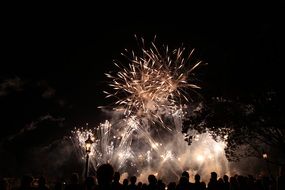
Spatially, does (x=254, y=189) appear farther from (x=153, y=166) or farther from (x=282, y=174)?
(x=153, y=166)

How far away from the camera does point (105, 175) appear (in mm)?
6203

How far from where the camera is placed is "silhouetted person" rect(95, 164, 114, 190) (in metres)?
Result: 6.16

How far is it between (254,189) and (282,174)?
3.17m

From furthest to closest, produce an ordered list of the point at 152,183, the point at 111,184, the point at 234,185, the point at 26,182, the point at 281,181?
the point at 234,185, the point at 152,183, the point at 281,181, the point at 26,182, the point at 111,184

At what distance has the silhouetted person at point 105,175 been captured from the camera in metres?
6.16

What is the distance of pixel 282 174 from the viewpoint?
28.6 ft

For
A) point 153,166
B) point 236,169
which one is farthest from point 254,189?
Answer: point 153,166

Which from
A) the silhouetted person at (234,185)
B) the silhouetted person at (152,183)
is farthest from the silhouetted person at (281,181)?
the silhouetted person at (152,183)

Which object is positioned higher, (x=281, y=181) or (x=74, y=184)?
(x=281, y=181)

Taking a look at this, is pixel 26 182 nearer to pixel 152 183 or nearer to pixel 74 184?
pixel 74 184

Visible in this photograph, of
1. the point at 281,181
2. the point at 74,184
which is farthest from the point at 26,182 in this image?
the point at 281,181

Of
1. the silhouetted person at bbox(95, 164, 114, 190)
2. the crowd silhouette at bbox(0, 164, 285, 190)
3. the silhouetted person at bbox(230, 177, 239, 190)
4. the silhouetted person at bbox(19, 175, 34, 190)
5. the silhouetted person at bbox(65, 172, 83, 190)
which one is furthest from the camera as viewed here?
the silhouetted person at bbox(230, 177, 239, 190)

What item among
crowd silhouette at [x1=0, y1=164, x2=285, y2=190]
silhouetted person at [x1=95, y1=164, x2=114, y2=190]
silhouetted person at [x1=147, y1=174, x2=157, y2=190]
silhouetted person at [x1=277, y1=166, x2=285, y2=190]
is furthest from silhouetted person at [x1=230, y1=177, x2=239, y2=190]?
silhouetted person at [x1=95, y1=164, x2=114, y2=190]

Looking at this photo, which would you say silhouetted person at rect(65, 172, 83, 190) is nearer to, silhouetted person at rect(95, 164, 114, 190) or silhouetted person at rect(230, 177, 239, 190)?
silhouetted person at rect(95, 164, 114, 190)
